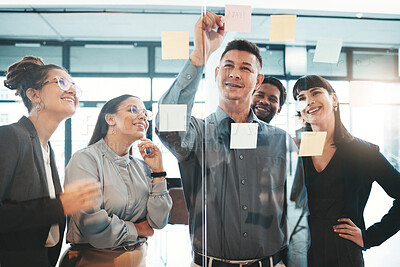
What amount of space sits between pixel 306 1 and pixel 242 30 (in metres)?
0.45

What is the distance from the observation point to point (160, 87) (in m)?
1.60

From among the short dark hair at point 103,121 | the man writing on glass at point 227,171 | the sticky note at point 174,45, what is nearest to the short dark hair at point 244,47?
the man writing on glass at point 227,171

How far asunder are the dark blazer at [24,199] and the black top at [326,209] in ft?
4.46

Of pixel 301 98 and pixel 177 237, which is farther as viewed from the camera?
pixel 301 98

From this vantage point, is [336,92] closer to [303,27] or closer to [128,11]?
[303,27]

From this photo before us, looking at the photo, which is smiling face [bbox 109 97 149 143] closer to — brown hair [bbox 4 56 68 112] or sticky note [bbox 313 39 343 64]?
brown hair [bbox 4 56 68 112]

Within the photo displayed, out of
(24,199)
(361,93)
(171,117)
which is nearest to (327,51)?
(361,93)

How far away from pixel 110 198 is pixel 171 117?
1.65ft

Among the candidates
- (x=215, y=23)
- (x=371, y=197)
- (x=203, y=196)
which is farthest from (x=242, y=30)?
(x=371, y=197)

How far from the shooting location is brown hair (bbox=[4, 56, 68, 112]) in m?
1.49

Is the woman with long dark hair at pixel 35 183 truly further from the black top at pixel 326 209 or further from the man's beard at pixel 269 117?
the black top at pixel 326 209

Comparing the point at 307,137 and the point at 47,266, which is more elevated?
the point at 307,137

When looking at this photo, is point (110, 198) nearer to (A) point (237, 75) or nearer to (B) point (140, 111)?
(B) point (140, 111)

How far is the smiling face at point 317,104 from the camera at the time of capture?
1768 mm
